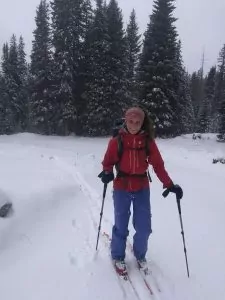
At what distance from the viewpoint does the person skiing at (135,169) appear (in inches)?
213

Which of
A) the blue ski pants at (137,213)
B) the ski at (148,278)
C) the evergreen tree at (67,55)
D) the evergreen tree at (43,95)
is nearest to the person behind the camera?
the ski at (148,278)

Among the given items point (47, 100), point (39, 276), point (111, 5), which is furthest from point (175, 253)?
point (111, 5)

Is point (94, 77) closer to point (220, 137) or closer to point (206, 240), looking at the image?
point (220, 137)

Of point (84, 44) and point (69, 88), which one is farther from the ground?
point (84, 44)

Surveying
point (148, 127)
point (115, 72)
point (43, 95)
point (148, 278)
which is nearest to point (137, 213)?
point (148, 278)

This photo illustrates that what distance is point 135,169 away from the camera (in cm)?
544

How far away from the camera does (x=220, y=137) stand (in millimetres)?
28656

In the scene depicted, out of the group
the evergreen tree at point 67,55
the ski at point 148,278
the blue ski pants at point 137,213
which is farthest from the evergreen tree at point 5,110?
the ski at point 148,278

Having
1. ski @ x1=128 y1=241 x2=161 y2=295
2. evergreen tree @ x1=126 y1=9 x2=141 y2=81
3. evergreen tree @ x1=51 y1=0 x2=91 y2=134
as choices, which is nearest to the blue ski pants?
ski @ x1=128 y1=241 x2=161 y2=295

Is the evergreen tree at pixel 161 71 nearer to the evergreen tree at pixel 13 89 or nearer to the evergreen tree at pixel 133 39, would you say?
the evergreen tree at pixel 133 39

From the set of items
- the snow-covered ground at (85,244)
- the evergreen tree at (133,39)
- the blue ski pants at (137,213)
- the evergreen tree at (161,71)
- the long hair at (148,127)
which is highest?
the evergreen tree at (133,39)

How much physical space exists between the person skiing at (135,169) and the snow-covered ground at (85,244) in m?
0.53

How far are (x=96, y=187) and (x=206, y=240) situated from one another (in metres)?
5.08

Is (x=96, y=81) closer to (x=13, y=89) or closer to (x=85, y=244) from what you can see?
(x=13, y=89)
